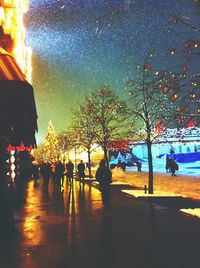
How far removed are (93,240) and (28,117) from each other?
10.3 ft

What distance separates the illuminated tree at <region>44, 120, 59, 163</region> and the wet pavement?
103 m

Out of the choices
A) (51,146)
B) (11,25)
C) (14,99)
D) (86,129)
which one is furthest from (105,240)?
(51,146)

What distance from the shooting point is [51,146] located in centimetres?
12200

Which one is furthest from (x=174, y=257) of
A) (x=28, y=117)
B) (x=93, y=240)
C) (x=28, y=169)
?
(x=28, y=169)

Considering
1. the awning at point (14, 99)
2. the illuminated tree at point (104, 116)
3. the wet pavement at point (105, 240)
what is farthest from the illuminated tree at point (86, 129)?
the awning at point (14, 99)

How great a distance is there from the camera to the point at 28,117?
9070 mm

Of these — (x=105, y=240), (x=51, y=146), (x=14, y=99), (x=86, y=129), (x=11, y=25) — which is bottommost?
(x=105, y=240)

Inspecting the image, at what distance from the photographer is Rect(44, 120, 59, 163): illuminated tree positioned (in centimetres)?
11840

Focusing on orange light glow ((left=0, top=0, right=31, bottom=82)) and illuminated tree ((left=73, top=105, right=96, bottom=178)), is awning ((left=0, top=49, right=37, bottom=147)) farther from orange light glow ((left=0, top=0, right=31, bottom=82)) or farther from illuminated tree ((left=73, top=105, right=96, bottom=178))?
illuminated tree ((left=73, top=105, right=96, bottom=178))

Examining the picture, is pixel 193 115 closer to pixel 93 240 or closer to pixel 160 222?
pixel 160 222

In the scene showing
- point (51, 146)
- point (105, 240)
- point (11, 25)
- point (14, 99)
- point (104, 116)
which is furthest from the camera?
point (51, 146)

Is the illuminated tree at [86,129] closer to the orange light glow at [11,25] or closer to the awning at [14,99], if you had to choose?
the orange light glow at [11,25]

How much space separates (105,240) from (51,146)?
374 ft

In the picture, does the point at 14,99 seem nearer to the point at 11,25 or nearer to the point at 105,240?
the point at 105,240
